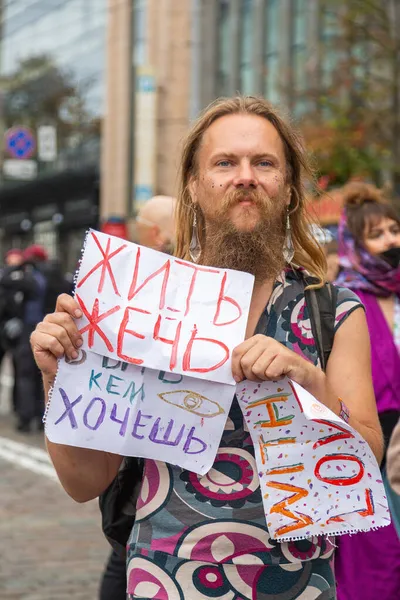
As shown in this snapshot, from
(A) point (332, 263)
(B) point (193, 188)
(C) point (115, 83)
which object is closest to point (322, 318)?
(B) point (193, 188)

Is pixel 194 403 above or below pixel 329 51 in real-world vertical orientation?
above

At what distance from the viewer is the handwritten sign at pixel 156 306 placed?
93.7 inches

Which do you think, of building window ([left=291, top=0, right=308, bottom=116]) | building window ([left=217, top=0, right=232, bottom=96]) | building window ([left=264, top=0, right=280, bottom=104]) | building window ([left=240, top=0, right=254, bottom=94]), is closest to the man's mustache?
building window ([left=291, top=0, right=308, bottom=116])

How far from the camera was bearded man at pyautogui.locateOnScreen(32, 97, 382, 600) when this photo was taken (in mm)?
2365

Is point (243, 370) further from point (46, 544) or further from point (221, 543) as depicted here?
point (46, 544)

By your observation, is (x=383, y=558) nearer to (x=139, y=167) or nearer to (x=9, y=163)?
(x=139, y=167)

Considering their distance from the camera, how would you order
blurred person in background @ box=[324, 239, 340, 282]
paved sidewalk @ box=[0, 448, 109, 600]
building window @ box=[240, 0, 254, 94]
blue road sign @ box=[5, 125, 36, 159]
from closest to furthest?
blurred person in background @ box=[324, 239, 340, 282] < paved sidewalk @ box=[0, 448, 109, 600] < building window @ box=[240, 0, 254, 94] < blue road sign @ box=[5, 125, 36, 159]

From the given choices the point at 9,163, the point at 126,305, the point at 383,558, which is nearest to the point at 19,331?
the point at 383,558

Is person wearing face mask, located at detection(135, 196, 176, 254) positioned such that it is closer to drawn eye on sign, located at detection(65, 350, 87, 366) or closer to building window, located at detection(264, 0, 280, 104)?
drawn eye on sign, located at detection(65, 350, 87, 366)

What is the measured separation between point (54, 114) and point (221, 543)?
2983 centimetres

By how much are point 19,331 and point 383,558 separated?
28.6 feet

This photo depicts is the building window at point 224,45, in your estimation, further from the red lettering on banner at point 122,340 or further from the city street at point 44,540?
the red lettering on banner at point 122,340

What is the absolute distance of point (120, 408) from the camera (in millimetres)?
2424

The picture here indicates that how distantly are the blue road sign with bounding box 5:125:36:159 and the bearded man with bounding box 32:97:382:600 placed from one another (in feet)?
84.7
